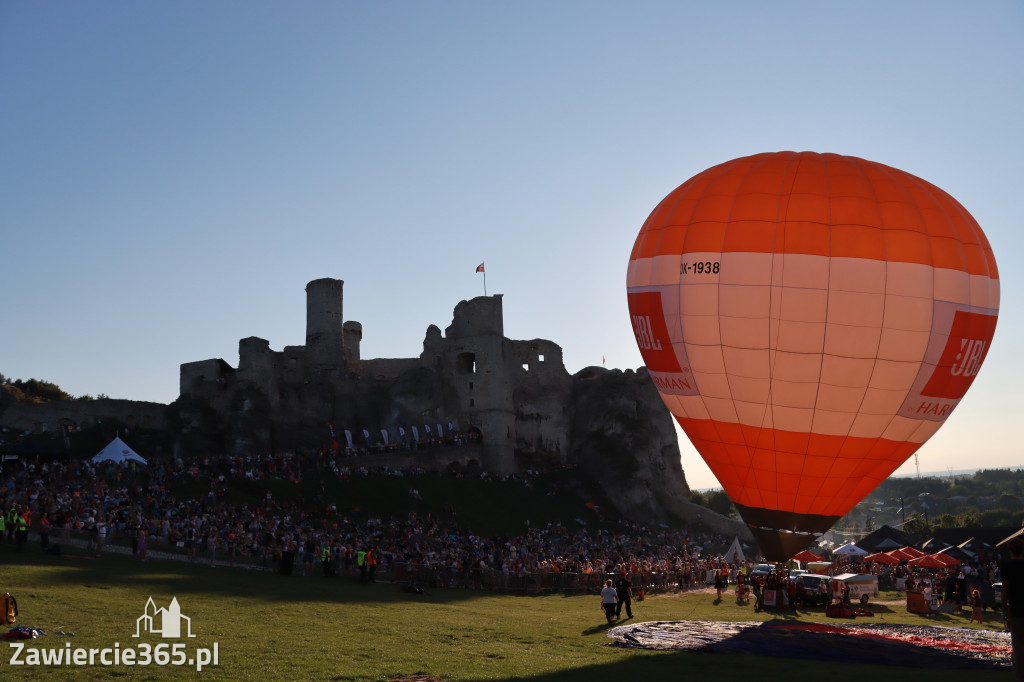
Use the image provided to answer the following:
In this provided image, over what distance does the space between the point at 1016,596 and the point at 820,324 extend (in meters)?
12.3

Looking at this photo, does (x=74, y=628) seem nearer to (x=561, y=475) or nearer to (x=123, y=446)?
(x=123, y=446)

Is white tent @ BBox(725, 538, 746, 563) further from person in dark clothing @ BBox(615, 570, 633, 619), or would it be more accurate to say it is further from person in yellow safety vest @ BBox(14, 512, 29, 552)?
person in yellow safety vest @ BBox(14, 512, 29, 552)

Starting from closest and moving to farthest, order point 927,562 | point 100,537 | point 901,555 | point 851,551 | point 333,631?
1. point 333,631
2. point 100,537
3. point 927,562
4. point 901,555
5. point 851,551

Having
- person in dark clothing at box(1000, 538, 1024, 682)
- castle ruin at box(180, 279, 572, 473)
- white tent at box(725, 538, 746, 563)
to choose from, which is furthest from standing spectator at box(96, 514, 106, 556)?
castle ruin at box(180, 279, 572, 473)

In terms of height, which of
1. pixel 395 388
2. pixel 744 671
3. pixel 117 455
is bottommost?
pixel 744 671

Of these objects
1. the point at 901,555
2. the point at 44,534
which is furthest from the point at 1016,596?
the point at 901,555

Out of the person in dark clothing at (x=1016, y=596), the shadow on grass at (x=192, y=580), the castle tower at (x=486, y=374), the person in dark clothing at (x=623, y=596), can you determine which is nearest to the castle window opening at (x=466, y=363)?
the castle tower at (x=486, y=374)

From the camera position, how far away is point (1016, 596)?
28.7 ft

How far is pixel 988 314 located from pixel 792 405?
538 cm

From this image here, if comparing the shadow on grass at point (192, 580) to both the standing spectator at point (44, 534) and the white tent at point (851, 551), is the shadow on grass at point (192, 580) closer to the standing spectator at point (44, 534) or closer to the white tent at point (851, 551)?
the standing spectator at point (44, 534)

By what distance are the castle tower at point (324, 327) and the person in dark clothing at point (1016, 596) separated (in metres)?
50.6

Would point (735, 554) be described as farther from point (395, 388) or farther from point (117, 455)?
point (117, 455)

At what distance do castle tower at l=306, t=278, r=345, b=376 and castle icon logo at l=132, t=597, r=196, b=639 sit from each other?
135 feet

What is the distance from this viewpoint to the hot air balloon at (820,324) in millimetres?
20531
